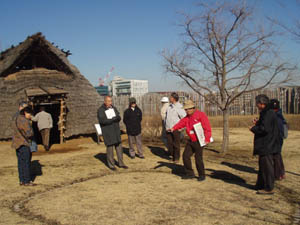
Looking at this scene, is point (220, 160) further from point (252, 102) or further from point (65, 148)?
point (252, 102)

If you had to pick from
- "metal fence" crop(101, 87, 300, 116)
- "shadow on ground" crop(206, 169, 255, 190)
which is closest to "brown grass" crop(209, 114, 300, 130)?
"metal fence" crop(101, 87, 300, 116)

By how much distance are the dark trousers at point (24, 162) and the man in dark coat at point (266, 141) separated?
4495 mm

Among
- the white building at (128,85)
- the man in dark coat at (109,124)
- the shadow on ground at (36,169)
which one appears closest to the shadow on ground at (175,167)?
the man in dark coat at (109,124)

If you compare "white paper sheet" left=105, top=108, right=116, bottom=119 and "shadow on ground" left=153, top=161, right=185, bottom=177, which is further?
"white paper sheet" left=105, top=108, right=116, bottom=119

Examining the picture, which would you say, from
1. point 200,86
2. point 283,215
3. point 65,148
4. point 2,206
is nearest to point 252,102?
point 200,86

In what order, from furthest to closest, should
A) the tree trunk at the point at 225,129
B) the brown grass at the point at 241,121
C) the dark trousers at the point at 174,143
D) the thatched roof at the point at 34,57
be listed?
1. the brown grass at the point at 241,121
2. the thatched roof at the point at 34,57
3. the tree trunk at the point at 225,129
4. the dark trousers at the point at 174,143

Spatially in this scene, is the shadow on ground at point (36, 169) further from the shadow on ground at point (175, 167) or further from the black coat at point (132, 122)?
the shadow on ground at point (175, 167)

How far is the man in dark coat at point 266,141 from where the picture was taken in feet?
17.8

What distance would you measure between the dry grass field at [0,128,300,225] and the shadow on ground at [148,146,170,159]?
346 millimetres

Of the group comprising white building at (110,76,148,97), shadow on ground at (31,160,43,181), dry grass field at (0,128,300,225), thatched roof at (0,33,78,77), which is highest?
white building at (110,76,148,97)

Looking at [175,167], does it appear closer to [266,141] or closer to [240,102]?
[266,141]

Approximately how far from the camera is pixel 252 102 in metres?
19.3

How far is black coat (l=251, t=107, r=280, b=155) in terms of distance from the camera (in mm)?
5445

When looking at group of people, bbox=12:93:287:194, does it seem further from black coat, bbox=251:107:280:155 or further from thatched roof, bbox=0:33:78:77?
thatched roof, bbox=0:33:78:77
